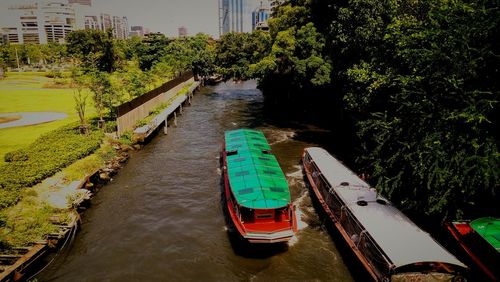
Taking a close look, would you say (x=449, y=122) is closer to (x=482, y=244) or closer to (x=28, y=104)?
(x=482, y=244)

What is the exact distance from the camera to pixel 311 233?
2086 centimetres

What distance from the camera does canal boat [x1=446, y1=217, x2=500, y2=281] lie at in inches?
529

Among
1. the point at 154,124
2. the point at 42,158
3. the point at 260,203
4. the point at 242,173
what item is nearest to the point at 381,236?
the point at 260,203

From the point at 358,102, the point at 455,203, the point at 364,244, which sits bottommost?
the point at 364,244

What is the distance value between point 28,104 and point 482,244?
59.6m

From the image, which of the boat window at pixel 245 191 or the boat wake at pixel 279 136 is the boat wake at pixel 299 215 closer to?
the boat window at pixel 245 191

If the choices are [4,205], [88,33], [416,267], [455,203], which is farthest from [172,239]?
[88,33]

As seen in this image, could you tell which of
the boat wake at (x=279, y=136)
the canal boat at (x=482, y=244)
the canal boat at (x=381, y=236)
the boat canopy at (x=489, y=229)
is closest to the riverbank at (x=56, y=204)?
the canal boat at (x=381, y=236)

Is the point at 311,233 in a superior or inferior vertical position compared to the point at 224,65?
inferior

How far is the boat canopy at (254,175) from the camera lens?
1850cm

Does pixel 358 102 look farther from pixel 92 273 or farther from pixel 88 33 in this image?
pixel 88 33

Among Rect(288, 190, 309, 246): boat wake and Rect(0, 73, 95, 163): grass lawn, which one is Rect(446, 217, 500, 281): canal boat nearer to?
Rect(288, 190, 309, 246): boat wake

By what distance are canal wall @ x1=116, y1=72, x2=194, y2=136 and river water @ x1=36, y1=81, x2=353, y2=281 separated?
4.31 metres

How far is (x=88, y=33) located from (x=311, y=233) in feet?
308
